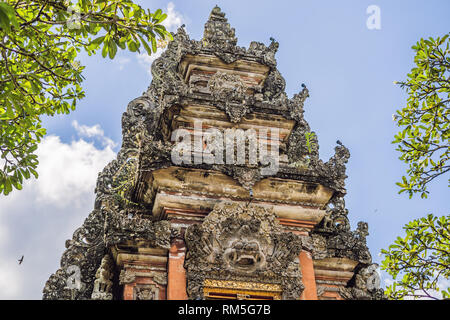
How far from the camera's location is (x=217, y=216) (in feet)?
36.7

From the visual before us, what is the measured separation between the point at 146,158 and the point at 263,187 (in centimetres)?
288

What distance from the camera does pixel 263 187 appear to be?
1207 centimetres

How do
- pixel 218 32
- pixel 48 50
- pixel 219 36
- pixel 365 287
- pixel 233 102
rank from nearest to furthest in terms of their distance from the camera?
pixel 48 50, pixel 365 287, pixel 233 102, pixel 219 36, pixel 218 32

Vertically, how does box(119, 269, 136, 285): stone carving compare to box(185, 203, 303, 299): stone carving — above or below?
below

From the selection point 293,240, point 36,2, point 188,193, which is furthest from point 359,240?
point 36,2

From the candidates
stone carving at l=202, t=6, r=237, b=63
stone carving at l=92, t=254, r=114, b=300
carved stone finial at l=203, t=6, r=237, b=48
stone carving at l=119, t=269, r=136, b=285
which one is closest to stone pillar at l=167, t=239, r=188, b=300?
stone carving at l=119, t=269, r=136, b=285

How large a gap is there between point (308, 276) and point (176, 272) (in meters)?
3.05

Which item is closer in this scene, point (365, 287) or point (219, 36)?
point (365, 287)

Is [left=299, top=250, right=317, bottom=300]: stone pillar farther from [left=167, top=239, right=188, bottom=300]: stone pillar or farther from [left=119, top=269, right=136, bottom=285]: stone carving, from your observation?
[left=119, top=269, right=136, bottom=285]: stone carving

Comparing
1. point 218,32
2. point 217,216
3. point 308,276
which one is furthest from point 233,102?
point 308,276

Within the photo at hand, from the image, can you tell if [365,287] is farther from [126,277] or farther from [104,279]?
[104,279]

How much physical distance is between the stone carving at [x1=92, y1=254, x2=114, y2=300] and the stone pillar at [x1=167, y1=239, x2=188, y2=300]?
4.17ft

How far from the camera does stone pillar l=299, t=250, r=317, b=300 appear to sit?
36.4 feet
